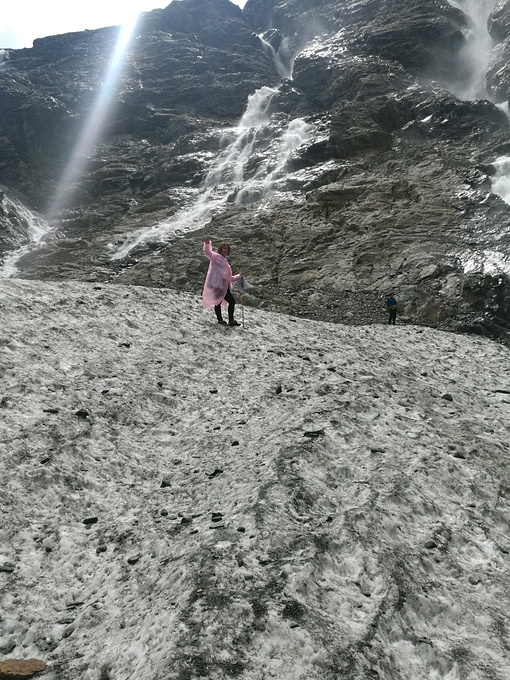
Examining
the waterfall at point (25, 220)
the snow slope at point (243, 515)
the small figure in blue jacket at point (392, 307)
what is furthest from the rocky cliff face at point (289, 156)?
the snow slope at point (243, 515)

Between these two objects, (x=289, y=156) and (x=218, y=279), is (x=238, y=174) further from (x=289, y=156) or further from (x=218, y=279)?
(x=218, y=279)

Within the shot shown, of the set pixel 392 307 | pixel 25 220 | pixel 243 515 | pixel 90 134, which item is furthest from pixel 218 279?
pixel 90 134

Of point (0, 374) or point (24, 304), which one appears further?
point (24, 304)

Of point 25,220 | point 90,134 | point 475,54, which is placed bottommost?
point 25,220

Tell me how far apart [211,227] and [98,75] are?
70673 millimetres

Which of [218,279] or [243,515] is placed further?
[218,279]

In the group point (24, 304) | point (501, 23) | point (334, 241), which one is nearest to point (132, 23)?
point (501, 23)

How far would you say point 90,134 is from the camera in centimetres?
7294

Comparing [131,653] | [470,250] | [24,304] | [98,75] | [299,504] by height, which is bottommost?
[131,653]

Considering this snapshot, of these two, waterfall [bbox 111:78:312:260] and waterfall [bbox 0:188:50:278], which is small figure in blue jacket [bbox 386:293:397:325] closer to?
waterfall [bbox 111:78:312:260]

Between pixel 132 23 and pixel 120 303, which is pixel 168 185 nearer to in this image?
pixel 120 303

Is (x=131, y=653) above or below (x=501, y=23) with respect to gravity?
below

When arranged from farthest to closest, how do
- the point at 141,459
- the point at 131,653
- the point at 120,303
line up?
the point at 120,303 < the point at 141,459 < the point at 131,653

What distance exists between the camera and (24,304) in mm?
11328
